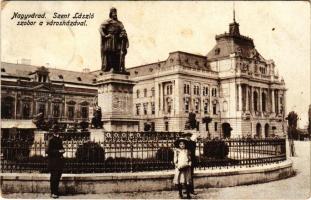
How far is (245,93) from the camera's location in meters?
59.5

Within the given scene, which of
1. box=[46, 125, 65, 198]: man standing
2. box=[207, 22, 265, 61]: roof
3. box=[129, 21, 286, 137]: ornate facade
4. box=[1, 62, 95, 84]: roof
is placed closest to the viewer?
box=[46, 125, 65, 198]: man standing

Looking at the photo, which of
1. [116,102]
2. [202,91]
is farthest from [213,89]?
[116,102]

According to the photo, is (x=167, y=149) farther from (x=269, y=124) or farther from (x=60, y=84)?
(x=269, y=124)

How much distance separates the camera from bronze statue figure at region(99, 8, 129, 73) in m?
14.7

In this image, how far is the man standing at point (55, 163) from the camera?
944 centimetres

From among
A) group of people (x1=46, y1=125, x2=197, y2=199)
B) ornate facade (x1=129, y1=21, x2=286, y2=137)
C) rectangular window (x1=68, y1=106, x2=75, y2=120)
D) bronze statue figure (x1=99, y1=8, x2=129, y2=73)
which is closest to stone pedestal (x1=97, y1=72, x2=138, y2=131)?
bronze statue figure (x1=99, y1=8, x2=129, y2=73)

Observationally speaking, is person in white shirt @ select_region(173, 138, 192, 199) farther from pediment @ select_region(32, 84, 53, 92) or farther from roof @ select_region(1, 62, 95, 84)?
pediment @ select_region(32, 84, 53, 92)

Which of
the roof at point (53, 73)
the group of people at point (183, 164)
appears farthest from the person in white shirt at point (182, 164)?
the roof at point (53, 73)

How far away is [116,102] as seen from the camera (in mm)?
14242

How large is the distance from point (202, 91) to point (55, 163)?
49270mm

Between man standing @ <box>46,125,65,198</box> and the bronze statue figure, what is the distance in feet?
17.9

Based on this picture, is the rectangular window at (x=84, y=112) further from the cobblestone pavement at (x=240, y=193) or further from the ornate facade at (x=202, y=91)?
the cobblestone pavement at (x=240, y=193)

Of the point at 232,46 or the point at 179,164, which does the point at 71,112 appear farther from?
the point at 179,164

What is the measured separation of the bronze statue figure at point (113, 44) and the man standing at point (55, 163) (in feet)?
17.9
